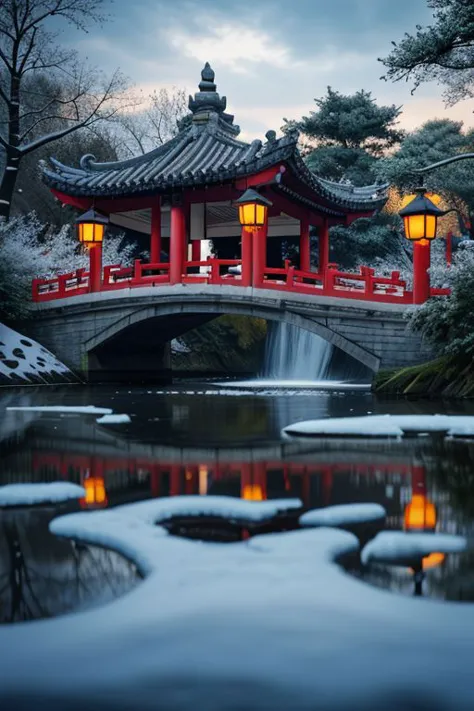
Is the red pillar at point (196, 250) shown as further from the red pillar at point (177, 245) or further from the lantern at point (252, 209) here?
the lantern at point (252, 209)

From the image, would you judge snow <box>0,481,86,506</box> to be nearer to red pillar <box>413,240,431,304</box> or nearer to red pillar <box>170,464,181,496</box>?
red pillar <box>170,464,181,496</box>

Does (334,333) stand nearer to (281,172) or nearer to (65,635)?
(281,172)

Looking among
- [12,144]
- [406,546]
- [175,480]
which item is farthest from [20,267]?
[406,546]

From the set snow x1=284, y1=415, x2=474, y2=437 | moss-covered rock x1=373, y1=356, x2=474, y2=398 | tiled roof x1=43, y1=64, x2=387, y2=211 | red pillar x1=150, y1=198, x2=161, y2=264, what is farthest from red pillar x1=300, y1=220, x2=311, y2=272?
snow x1=284, y1=415, x2=474, y2=437

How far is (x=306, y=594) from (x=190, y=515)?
1155 millimetres

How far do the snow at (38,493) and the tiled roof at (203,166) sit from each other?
12.7 metres

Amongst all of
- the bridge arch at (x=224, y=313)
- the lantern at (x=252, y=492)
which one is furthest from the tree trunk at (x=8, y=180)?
the lantern at (x=252, y=492)

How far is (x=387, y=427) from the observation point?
19.8 feet

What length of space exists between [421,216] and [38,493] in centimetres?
1136

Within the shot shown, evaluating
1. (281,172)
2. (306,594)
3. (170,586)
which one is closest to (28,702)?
(170,586)

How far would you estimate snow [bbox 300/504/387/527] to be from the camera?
285 cm

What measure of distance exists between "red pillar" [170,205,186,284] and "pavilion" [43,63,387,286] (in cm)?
3

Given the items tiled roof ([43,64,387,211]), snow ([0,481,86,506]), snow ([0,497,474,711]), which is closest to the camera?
snow ([0,497,474,711])

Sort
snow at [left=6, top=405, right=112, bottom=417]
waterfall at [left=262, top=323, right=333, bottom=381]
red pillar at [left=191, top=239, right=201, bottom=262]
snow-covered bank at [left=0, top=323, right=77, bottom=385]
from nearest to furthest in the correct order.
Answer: snow at [left=6, top=405, right=112, bottom=417] → snow-covered bank at [left=0, top=323, right=77, bottom=385] → red pillar at [left=191, top=239, right=201, bottom=262] → waterfall at [left=262, top=323, right=333, bottom=381]
